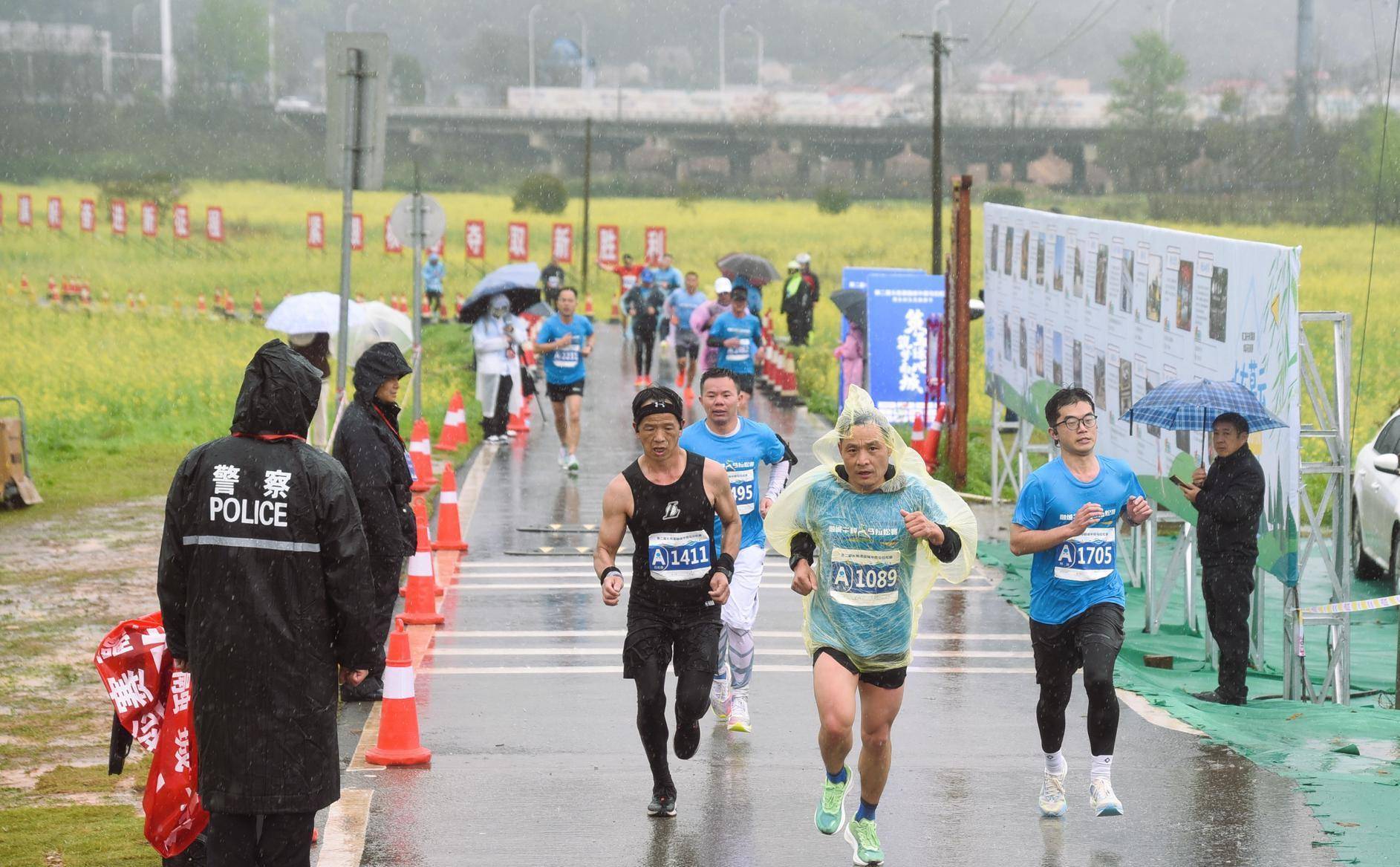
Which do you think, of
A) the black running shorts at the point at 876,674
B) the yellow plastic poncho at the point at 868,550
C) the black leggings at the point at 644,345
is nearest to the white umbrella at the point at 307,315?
the yellow plastic poncho at the point at 868,550

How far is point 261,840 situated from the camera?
5.43 meters

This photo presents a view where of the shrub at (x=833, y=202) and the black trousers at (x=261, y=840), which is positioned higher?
the shrub at (x=833, y=202)

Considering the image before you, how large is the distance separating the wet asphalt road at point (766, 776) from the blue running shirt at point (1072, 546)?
90 cm

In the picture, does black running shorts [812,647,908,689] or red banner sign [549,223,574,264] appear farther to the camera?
red banner sign [549,223,574,264]

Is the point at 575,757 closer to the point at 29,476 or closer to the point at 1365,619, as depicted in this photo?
the point at 1365,619

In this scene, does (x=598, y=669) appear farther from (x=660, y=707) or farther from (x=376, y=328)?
(x=376, y=328)

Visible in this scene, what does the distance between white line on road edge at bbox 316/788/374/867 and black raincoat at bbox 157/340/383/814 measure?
5.39 ft

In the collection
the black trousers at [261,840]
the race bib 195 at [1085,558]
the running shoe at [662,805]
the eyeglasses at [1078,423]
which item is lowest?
the running shoe at [662,805]

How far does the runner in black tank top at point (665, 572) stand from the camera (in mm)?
7551

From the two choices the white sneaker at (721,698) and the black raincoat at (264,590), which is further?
the white sneaker at (721,698)

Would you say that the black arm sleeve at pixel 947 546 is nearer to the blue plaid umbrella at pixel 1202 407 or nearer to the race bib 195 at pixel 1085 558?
the race bib 195 at pixel 1085 558

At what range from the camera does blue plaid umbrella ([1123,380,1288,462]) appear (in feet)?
32.5

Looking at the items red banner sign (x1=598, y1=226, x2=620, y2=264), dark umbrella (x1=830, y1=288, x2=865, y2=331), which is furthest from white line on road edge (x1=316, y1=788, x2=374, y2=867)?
red banner sign (x1=598, y1=226, x2=620, y2=264)

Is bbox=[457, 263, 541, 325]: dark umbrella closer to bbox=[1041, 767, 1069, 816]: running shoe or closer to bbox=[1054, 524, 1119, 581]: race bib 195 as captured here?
bbox=[1054, 524, 1119, 581]: race bib 195
